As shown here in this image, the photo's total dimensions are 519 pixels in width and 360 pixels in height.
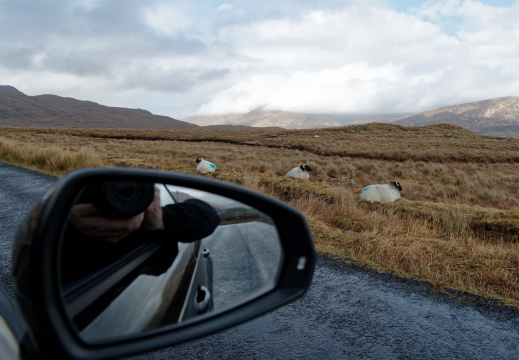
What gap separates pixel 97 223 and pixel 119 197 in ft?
0.33

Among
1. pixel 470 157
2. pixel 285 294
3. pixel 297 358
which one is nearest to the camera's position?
pixel 285 294

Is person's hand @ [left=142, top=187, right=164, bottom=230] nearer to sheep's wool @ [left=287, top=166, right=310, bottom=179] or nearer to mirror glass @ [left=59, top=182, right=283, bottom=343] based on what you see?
mirror glass @ [left=59, top=182, right=283, bottom=343]

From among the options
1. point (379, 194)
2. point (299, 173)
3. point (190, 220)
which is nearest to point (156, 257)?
point (190, 220)

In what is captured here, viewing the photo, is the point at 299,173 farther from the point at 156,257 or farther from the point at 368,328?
the point at 156,257

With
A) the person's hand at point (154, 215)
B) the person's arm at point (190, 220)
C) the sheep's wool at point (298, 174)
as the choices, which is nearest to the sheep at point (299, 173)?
the sheep's wool at point (298, 174)

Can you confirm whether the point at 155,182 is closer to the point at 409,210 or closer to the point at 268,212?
the point at 268,212

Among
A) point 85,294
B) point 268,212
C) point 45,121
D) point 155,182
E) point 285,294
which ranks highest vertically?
point 45,121

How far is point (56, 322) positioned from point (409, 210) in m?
8.16

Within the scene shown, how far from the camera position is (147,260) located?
4.18ft

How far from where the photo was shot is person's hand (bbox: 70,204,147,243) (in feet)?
3.38

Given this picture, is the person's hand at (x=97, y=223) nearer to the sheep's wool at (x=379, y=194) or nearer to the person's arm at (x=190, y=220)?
the person's arm at (x=190, y=220)

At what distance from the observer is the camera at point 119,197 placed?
1.05 meters

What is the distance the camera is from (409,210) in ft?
26.2

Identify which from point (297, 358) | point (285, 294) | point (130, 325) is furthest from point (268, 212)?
point (297, 358)
